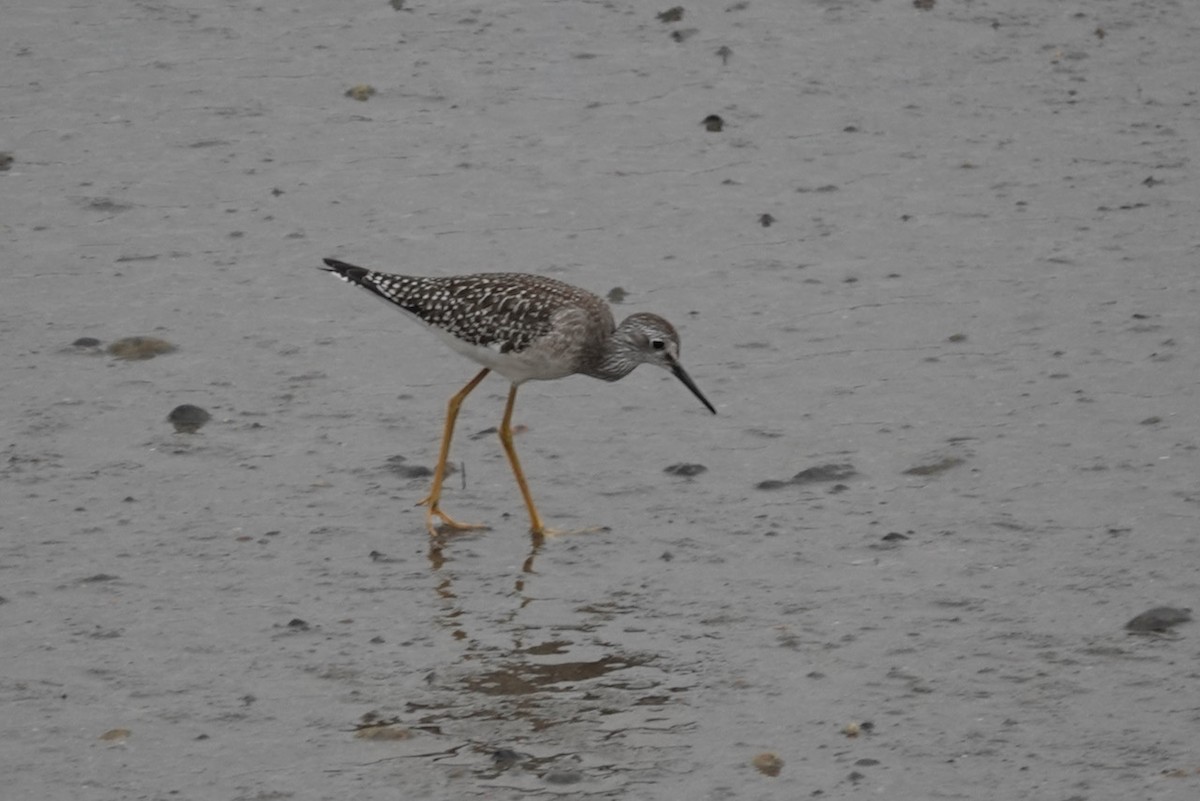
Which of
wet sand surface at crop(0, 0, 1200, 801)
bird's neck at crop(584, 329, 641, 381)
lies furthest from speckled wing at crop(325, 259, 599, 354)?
wet sand surface at crop(0, 0, 1200, 801)

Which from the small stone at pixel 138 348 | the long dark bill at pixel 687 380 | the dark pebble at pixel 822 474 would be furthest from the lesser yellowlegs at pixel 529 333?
the small stone at pixel 138 348

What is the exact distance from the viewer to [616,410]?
368 inches

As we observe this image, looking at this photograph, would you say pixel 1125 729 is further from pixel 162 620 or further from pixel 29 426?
pixel 29 426

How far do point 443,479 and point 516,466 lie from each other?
0.35m

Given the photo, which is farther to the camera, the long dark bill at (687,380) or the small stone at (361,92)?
the small stone at (361,92)

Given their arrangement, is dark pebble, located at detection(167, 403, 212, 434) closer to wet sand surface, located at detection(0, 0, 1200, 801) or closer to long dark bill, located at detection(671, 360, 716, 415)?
wet sand surface, located at detection(0, 0, 1200, 801)

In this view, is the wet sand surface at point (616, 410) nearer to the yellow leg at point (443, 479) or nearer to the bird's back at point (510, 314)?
the yellow leg at point (443, 479)

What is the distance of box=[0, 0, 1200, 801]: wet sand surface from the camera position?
260 inches

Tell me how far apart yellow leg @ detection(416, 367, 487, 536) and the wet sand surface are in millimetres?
97

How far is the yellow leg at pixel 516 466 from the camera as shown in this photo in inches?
321

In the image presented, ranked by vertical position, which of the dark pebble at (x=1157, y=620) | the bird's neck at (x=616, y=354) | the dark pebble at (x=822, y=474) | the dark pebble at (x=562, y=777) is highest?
A: the bird's neck at (x=616, y=354)

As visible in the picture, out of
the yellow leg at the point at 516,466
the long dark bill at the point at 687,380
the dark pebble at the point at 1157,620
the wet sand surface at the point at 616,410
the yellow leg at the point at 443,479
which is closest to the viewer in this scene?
the wet sand surface at the point at 616,410

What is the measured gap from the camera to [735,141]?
12.2m

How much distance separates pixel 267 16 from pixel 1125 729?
31.8 ft
